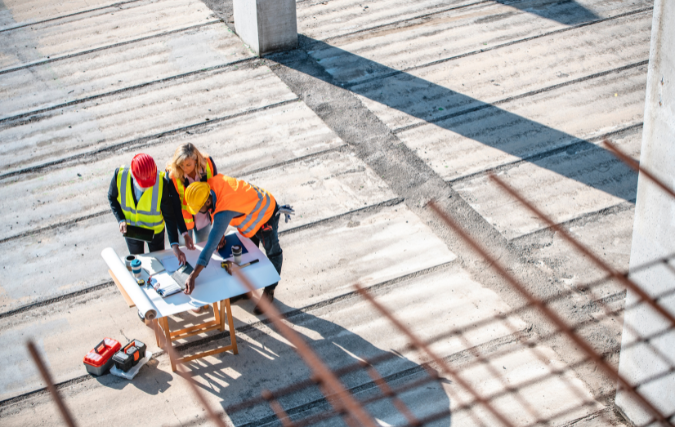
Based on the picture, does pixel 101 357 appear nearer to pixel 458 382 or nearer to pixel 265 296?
pixel 265 296

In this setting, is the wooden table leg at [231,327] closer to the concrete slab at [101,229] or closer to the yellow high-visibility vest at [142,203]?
the yellow high-visibility vest at [142,203]

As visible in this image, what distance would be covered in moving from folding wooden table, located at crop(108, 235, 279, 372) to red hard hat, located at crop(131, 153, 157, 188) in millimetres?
686

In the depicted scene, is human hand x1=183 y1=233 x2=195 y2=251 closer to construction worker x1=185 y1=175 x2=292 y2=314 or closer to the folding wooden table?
the folding wooden table

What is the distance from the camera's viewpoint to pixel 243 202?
18.0 ft

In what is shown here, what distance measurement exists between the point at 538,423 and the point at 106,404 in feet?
11.3

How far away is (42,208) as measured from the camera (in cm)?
776

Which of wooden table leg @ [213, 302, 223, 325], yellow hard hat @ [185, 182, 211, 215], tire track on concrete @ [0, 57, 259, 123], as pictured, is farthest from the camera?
tire track on concrete @ [0, 57, 259, 123]

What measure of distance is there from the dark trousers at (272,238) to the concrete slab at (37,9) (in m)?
7.37

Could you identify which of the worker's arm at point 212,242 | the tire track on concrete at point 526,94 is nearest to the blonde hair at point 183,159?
the worker's arm at point 212,242

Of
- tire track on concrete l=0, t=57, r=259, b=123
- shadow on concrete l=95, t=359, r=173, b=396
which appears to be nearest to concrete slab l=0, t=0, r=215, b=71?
tire track on concrete l=0, t=57, r=259, b=123

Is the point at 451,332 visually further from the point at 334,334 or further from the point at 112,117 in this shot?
the point at 112,117

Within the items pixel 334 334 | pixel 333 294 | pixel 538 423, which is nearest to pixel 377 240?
pixel 333 294

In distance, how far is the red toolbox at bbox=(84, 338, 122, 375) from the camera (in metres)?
5.84

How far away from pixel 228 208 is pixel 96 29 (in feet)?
A: 22.6
